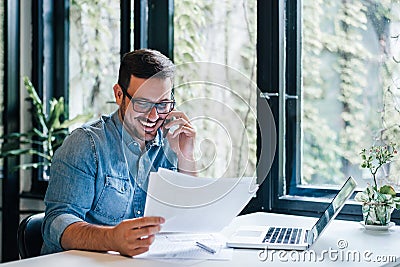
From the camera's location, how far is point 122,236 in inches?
61.9

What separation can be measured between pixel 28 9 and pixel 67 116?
607 millimetres

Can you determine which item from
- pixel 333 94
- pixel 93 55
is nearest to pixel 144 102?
pixel 333 94

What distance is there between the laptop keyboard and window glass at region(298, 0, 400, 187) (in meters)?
0.55

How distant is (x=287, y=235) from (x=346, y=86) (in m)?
0.80

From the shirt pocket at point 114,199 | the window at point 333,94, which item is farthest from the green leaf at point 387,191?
the shirt pocket at point 114,199

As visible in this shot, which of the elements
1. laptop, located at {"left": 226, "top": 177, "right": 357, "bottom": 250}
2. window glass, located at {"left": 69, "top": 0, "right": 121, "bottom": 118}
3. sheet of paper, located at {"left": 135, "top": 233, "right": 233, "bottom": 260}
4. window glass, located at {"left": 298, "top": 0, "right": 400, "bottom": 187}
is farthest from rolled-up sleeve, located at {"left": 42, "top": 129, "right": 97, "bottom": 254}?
window glass, located at {"left": 69, "top": 0, "right": 121, "bottom": 118}

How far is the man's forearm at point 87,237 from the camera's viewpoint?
1.62 m

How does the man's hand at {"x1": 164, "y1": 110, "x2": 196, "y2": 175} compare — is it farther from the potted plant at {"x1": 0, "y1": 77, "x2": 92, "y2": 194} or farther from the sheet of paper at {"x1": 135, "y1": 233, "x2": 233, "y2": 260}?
the potted plant at {"x1": 0, "y1": 77, "x2": 92, "y2": 194}

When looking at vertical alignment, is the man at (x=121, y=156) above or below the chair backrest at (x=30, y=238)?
above

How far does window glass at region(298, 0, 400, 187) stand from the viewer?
229cm

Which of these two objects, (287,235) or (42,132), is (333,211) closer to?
(287,235)

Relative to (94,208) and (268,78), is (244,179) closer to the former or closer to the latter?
(94,208)

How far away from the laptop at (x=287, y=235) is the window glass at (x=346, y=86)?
534mm

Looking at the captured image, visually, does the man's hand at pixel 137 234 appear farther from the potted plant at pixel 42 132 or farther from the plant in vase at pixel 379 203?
the potted plant at pixel 42 132
